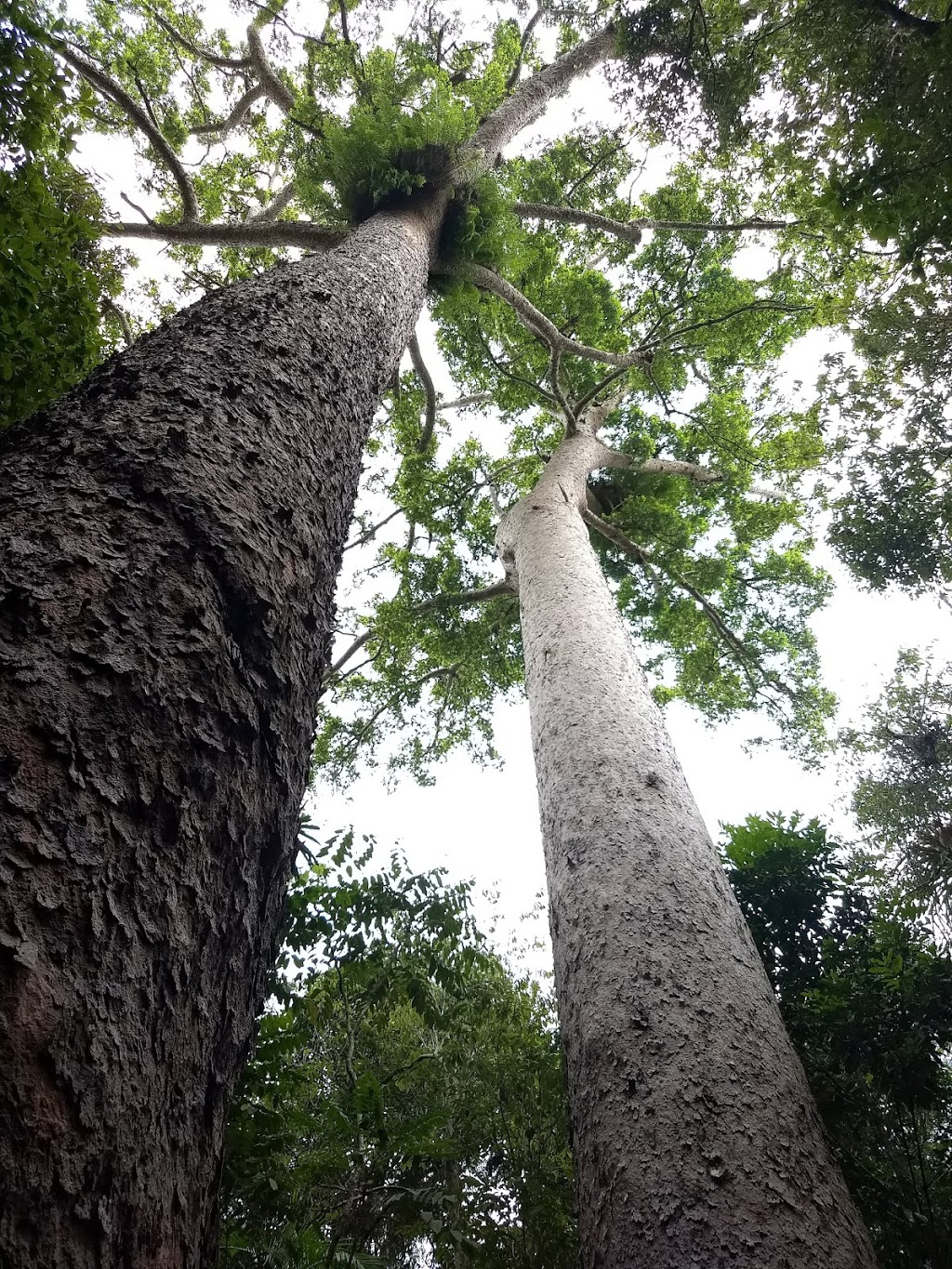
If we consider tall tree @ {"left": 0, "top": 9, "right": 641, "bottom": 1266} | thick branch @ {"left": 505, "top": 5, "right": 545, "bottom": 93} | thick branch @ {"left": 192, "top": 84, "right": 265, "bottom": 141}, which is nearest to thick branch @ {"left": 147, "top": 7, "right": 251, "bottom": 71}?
→ thick branch @ {"left": 192, "top": 84, "right": 265, "bottom": 141}

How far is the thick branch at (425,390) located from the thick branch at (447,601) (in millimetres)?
2073

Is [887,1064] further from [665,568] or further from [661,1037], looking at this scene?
[665,568]

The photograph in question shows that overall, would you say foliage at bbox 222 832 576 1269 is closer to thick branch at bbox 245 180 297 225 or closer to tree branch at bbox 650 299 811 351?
tree branch at bbox 650 299 811 351

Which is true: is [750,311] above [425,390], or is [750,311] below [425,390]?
above

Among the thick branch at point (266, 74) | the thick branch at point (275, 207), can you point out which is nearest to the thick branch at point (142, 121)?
the thick branch at point (275, 207)

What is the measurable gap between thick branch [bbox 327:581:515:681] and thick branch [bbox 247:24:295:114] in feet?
18.4

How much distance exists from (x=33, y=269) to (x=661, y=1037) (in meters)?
2.81

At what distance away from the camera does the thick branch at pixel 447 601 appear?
331 inches

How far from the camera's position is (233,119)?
380 inches

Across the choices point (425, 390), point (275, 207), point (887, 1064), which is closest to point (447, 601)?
point (425, 390)

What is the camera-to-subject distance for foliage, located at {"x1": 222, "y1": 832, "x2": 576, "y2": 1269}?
268 cm

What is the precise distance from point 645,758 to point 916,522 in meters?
3.65

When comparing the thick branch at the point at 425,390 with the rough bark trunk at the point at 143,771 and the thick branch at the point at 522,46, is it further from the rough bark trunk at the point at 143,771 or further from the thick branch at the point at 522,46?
the rough bark trunk at the point at 143,771

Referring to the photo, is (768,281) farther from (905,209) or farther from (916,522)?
(905,209)
